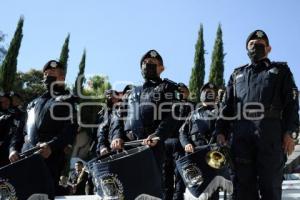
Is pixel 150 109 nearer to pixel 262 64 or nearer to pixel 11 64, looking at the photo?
pixel 262 64

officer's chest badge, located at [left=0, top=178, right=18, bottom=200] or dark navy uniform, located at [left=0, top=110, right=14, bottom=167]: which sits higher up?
dark navy uniform, located at [left=0, top=110, right=14, bottom=167]

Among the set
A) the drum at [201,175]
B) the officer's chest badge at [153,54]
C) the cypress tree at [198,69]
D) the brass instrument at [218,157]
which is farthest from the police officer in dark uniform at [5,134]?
the cypress tree at [198,69]

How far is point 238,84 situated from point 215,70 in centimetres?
2847

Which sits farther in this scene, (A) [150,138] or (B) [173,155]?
(B) [173,155]

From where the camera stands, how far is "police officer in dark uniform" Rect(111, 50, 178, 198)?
5059 mm

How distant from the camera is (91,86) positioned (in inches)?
1410

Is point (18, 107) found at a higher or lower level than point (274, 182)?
higher

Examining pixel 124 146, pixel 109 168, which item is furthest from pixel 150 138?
pixel 109 168

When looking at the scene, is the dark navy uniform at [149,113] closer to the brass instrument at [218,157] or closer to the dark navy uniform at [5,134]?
the brass instrument at [218,157]

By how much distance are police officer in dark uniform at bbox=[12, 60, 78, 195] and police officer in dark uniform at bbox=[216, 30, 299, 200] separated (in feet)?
6.36

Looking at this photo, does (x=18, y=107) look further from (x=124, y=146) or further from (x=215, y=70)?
(x=215, y=70)

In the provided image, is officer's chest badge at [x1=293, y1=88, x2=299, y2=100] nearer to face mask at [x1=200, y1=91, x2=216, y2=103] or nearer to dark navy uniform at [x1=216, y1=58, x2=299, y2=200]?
dark navy uniform at [x1=216, y1=58, x2=299, y2=200]

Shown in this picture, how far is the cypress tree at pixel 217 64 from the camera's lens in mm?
32875

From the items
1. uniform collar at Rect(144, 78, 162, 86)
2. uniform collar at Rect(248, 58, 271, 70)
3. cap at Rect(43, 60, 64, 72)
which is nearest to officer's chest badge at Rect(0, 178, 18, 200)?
cap at Rect(43, 60, 64, 72)
